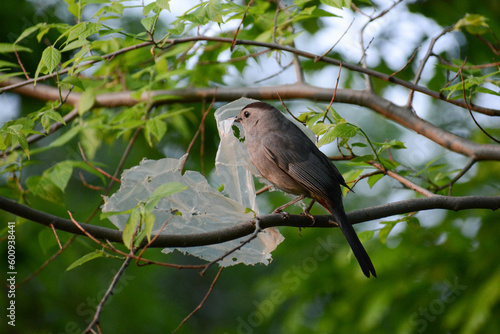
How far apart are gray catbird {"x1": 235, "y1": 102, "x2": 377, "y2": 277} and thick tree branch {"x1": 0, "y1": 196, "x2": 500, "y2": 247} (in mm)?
278

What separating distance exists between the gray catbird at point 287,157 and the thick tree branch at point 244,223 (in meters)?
0.28

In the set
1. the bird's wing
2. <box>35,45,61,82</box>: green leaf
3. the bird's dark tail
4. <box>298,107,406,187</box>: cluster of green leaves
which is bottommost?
the bird's dark tail

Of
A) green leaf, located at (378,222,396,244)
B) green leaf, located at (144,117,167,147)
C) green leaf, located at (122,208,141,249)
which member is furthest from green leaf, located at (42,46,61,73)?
green leaf, located at (378,222,396,244)

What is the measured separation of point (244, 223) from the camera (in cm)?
232

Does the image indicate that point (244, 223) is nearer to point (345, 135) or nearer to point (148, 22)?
point (345, 135)

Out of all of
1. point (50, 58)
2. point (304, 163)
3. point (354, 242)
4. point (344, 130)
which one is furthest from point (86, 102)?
point (354, 242)

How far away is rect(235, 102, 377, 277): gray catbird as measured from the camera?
304 centimetres

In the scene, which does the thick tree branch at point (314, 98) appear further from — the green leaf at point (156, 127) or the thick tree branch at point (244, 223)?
the thick tree branch at point (244, 223)

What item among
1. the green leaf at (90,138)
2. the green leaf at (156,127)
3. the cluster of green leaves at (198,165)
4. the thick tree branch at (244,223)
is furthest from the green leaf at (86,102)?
the thick tree branch at (244,223)

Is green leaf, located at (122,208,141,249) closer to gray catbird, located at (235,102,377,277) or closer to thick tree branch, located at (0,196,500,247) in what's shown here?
thick tree branch, located at (0,196,500,247)

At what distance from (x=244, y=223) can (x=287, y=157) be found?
956 mm

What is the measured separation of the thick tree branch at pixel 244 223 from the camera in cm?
216

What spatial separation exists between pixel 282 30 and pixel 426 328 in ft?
9.64

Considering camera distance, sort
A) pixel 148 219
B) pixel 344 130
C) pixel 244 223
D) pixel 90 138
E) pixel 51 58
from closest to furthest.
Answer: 1. pixel 148 219
2. pixel 244 223
3. pixel 51 58
4. pixel 344 130
5. pixel 90 138
